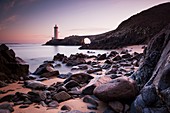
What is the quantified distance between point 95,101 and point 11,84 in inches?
175

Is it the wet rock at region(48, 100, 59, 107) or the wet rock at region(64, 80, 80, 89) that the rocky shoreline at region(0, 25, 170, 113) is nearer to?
the wet rock at region(48, 100, 59, 107)

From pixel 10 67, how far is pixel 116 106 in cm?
663

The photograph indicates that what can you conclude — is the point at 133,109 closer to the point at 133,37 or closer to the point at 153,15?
the point at 133,37

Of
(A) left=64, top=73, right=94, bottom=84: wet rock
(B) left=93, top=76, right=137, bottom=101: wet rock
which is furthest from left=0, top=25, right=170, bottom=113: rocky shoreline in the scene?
(A) left=64, top=73, right=94, bottom=84: wet rock

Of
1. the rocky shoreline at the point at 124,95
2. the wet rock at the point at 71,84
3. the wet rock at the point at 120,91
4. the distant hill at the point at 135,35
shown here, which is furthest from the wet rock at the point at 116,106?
the distant hill at the point at 135,35

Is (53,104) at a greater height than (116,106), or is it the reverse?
(116,106)

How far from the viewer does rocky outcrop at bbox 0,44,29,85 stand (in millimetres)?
8250

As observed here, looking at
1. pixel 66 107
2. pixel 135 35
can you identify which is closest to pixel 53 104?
pixel 66 107

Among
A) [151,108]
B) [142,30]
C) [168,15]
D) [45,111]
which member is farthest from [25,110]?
[168,15]

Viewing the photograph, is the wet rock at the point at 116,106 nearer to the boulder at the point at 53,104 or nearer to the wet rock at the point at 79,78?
the boulder at the point at 53,104

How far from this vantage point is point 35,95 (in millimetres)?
5152

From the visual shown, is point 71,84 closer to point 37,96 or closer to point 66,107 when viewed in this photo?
point 37,96

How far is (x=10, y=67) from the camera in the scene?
8.79 metres

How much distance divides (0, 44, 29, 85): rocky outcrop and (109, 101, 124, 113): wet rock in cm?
560
